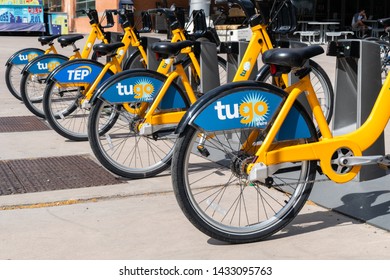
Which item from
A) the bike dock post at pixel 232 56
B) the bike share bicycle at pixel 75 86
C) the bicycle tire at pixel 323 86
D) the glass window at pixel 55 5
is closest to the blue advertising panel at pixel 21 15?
the glass window at pixel 55 5

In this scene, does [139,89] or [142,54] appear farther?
[142,54]

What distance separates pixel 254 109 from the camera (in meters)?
3.68

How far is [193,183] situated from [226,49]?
2.01 m

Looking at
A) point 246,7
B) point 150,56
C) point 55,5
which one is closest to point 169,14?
point 150,56

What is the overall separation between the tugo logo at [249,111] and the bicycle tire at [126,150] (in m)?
1.80

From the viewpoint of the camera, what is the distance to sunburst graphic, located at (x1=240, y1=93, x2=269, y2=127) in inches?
144

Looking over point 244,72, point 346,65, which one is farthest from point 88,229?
point 346,65

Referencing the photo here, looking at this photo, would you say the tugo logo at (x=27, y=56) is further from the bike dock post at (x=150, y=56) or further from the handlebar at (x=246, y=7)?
the handlebar at (x=246, y=7)

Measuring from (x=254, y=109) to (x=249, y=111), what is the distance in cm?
3

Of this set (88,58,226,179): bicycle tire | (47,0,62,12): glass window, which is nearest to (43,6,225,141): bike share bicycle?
(88,58,226,179): bicycle tire

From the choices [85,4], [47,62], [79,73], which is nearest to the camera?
[79,73]

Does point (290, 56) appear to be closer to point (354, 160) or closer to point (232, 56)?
point (354, 160)

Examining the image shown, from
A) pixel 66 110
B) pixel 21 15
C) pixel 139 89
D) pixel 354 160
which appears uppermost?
A: pixel 21 15

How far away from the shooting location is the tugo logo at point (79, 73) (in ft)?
22.5
